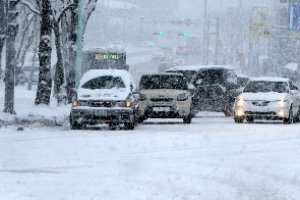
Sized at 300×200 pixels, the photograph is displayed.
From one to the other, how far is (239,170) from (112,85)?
36.1 ft

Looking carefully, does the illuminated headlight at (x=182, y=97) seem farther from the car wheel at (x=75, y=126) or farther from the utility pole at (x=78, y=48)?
the utility pole at (x=78, y=48)

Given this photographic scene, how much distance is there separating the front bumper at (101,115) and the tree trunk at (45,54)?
21.0 ft

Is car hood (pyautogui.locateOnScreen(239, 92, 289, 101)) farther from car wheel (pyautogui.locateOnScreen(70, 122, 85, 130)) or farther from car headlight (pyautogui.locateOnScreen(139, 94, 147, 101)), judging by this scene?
car wheel (pyautogui.locateOnScreen(70, 122, 85, 130))

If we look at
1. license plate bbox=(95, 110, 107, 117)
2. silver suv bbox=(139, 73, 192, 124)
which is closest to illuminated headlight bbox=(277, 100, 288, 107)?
Answer: silver suv bbox=(139, 73, 192, 124)

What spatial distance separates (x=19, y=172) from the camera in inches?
492

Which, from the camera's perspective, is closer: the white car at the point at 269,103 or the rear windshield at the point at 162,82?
the white car at the point at 269,103

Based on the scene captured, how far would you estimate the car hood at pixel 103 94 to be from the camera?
893 inches

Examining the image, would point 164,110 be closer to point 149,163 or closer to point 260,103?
point 260,103

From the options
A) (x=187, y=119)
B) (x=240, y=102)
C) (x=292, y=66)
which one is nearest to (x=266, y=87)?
(x=240, y=102)

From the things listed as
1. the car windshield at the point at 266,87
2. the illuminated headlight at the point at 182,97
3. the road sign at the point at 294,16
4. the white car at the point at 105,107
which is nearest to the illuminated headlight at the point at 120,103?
the white car at the point at 105,107

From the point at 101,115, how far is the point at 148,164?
877cm

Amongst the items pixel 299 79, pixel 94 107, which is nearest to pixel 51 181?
pixel 94 107

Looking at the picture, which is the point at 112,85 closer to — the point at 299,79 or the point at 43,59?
the point at 43,59

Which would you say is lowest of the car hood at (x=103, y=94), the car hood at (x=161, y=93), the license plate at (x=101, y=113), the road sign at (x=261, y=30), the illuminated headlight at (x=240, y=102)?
the license plate at (x=101, y=113)
